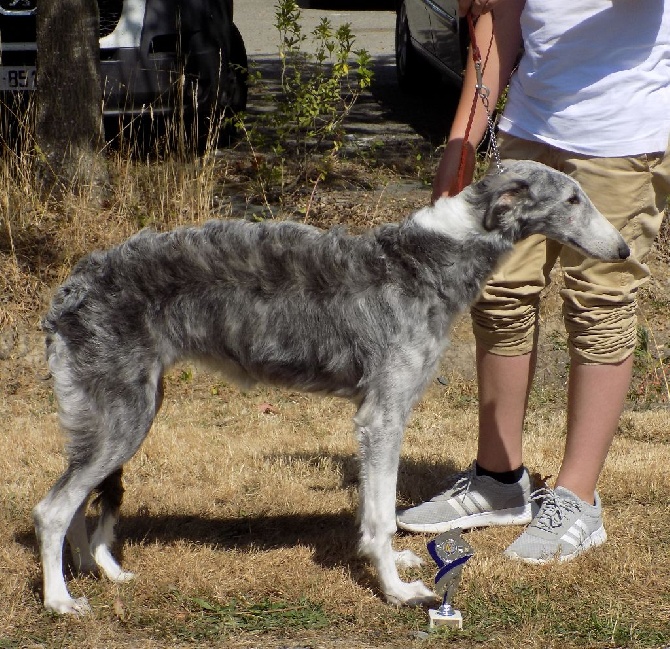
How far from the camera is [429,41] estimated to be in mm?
10539

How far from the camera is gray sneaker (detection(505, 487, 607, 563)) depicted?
13.9 feet

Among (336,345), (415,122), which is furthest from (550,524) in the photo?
(415,122)

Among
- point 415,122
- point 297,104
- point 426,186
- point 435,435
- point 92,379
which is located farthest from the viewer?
point 415,122

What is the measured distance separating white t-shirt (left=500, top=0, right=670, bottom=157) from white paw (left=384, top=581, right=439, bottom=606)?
1.74m

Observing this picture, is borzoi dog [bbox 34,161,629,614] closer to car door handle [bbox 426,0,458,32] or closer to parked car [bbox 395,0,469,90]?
parked car [bbox 395,0,469,90]

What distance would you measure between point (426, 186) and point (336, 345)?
16.6 ft

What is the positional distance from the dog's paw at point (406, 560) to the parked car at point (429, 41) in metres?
5.69

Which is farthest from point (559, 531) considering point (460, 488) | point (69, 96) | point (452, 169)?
point (69, 96)

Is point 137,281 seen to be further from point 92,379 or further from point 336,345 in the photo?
point 336,345

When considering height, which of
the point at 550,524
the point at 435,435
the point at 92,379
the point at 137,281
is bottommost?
the point at 435,435

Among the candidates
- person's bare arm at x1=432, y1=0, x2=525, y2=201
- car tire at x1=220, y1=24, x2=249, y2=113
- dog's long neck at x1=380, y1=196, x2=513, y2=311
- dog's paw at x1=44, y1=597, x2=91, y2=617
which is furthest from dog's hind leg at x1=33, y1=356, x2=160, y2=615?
car tire at x1=220, y1=24, x2=249, y2=113

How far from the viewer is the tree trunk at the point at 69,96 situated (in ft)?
23.3

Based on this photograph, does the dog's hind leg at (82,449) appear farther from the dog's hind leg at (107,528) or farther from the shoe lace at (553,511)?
the shoe lace at (553,511)

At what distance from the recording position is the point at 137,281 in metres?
3.80
